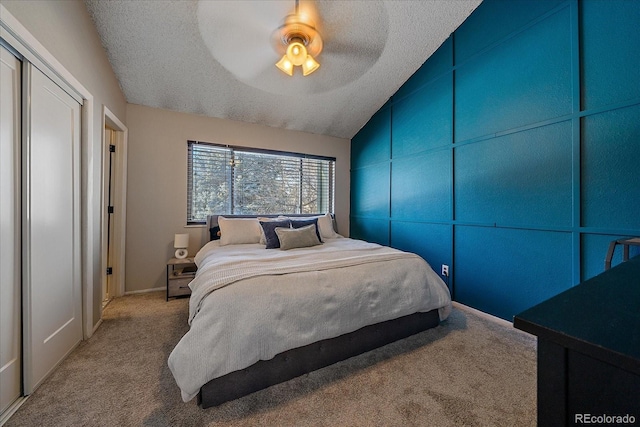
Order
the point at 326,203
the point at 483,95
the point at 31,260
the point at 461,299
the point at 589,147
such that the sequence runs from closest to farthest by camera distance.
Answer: the point at 31,260 → the point at 589,147 → the point at 483,95 → the point at 461,299 → the point at 326,203

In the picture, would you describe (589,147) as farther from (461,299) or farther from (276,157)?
(276,157)

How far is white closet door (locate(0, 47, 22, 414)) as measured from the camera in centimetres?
126

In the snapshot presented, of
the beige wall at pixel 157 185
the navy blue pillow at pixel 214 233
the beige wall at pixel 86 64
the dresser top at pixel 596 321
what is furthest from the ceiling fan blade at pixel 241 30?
the dresser top at pixel 596 321

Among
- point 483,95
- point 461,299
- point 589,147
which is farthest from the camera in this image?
point 461,299

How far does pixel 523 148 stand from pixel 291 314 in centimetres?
246

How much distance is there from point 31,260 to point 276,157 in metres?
2.95

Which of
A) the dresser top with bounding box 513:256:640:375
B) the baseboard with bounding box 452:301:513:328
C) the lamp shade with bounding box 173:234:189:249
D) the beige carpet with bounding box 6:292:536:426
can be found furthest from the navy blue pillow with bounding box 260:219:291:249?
the dresser top with bounding box 513:256:640:375

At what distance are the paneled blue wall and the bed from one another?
0.83 meters

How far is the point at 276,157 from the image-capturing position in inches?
155

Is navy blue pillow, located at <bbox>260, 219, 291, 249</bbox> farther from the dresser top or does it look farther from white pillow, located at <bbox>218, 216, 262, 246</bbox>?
the dresser top

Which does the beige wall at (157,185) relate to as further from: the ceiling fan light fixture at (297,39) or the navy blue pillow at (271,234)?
the ceiling fan light fixture at (297,39)

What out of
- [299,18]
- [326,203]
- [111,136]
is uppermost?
[299,18]

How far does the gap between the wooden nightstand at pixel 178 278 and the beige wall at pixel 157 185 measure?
1.26 ft

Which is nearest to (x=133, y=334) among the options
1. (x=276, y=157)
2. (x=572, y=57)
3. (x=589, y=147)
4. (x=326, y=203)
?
(x=276, y=157)
